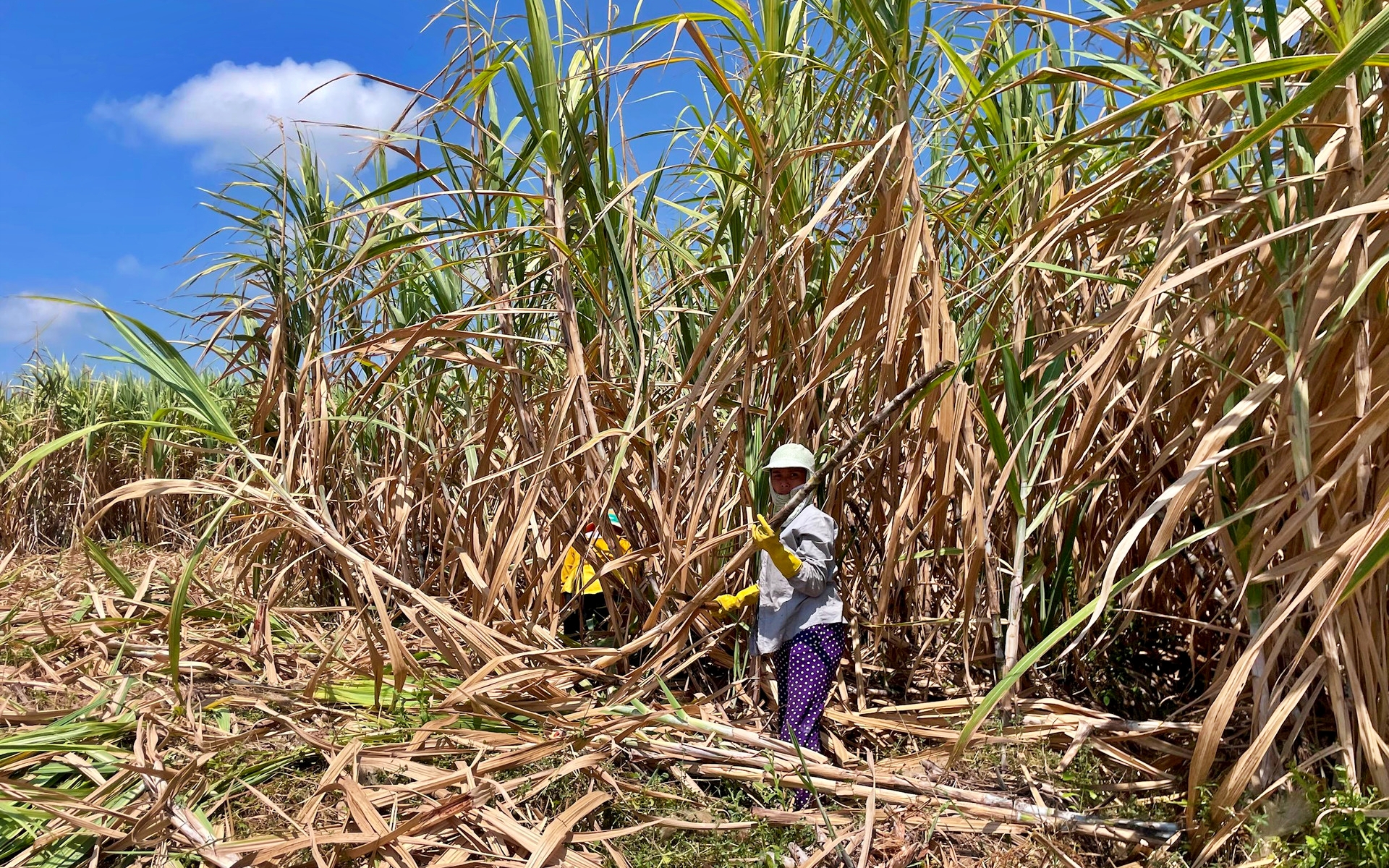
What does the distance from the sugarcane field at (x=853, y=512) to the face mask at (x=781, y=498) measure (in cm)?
1

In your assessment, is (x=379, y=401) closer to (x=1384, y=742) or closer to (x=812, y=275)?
(x=812, y=275)

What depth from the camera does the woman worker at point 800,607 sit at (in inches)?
96.9

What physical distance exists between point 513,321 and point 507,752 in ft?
4.66

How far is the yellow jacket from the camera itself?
9.28 feet

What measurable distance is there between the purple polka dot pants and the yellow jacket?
648 millimetres

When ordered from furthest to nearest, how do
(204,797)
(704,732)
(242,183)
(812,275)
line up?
(242,183) → (812,275) → (704,732) → (204,797)

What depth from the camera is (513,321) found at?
3.10 metres

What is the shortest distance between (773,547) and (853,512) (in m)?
0.57

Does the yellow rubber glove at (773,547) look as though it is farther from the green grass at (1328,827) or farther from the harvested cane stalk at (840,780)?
the green grass at (1328,827)

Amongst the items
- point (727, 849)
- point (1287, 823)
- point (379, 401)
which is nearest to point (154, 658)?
point (379, 401)

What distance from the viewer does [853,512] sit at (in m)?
2.85

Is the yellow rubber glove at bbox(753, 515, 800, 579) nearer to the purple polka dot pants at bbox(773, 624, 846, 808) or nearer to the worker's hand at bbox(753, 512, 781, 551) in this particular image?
the worker's hand at bbox(753, 512, 781, 551)

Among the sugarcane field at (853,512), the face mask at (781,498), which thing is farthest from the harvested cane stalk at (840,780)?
the face mask at (781,498)

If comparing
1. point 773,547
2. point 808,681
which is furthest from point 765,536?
point 808,681
